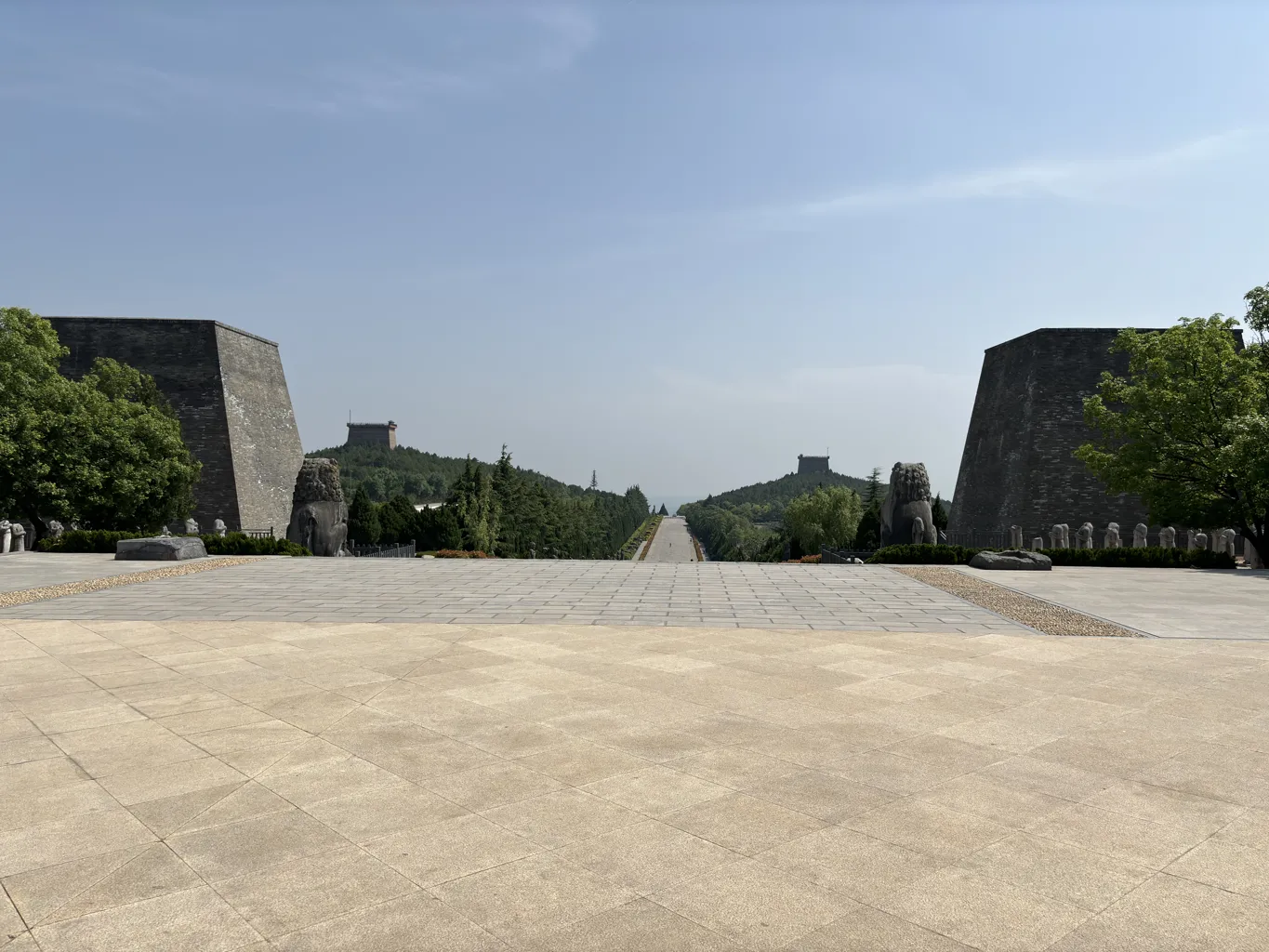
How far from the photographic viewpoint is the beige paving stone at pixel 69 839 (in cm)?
329

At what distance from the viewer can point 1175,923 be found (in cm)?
285

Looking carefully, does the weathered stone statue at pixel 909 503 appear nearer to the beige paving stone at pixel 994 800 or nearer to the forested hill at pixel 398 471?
the beige paving stone at pixel 994 800

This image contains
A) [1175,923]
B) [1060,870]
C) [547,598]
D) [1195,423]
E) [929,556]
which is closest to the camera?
[1175,923]

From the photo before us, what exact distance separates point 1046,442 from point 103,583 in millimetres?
32497

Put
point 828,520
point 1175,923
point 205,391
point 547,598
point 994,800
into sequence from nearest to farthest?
1. point 1175,923
2. point 994,800
3. point 547,598
4. point 205,391
5. point 828,520

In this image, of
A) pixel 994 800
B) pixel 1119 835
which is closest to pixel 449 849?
pixel 994 800

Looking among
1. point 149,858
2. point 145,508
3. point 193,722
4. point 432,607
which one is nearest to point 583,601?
point 432,607

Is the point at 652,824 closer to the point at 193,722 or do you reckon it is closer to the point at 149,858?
the point at 149,858

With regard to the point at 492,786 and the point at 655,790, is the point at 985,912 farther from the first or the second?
the point at 492,786

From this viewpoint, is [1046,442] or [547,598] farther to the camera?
[1046,442]

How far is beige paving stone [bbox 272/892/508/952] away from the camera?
2666mm

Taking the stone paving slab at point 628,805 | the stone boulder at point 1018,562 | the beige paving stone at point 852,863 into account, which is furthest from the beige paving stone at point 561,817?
the stone boulder at point 1018,562

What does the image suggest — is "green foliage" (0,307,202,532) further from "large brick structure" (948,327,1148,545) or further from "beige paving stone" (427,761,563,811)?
"large brick structure" (948,327,1148,545)

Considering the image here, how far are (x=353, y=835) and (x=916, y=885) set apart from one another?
2273mm
